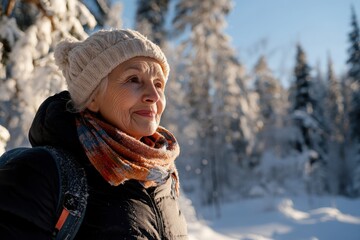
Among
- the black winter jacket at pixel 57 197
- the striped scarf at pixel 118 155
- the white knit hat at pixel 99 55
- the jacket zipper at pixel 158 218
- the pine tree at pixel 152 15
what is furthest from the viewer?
the pine tree at pixel 152 15

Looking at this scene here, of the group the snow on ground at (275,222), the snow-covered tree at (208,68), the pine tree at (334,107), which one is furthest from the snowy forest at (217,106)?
the pine tree at (334,107)

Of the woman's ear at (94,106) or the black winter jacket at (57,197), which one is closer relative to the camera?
the black winter jacket at (57,197)

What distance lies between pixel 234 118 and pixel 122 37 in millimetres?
23069

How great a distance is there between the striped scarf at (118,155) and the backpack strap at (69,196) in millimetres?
109

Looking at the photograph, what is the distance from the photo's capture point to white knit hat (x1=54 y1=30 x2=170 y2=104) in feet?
6.28

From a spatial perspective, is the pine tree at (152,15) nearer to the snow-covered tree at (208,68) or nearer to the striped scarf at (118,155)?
the snow-covered tree at (208,68)

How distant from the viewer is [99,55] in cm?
193

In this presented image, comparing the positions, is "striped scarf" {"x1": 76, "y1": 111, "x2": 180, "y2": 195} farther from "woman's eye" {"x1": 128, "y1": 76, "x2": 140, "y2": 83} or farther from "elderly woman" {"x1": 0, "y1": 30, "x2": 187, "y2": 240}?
"woman's eye" {"x1": 128, "y1": 76, "x2": 140, "y2": 83}

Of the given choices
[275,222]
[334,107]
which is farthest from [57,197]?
[334,107]

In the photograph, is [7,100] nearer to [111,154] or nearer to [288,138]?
[111,154]

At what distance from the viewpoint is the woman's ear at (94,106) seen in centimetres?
198

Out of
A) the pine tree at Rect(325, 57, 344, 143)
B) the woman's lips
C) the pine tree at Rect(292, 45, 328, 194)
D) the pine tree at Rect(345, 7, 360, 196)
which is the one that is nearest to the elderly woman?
the woman's lips

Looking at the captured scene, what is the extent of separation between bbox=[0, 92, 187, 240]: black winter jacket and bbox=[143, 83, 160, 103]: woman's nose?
402mm

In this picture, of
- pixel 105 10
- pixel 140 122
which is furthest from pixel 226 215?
pixel 140 122
